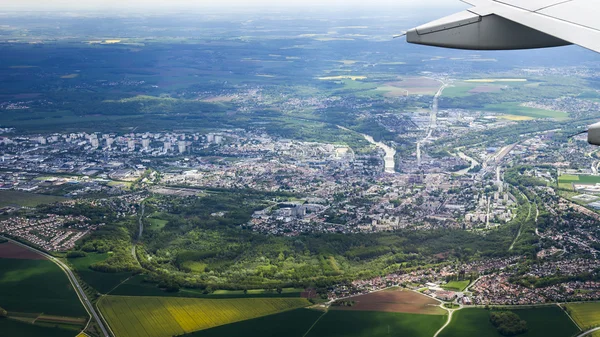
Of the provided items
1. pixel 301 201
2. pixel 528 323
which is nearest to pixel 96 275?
pixel 301 201

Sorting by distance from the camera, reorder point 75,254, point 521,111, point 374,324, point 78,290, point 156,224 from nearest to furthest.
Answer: point 374,324, point 78,290, point 75,254, point 156,224, point 521,111

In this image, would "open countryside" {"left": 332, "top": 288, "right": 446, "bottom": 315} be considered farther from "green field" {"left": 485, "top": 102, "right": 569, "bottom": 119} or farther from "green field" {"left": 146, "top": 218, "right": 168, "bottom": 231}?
"green field" {"left": 485, "top": 102, "right": 569, "bottom": 119}

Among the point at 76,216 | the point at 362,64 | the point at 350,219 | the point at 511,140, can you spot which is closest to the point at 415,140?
the point at 511,140

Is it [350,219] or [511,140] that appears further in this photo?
[511,140]

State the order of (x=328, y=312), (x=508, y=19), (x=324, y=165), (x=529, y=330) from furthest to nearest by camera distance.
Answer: (x=324, y=165), (x=328, y=312), (x=529, y=330), (x=508, y=19)

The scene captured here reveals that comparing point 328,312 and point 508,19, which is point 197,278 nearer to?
point 328,312

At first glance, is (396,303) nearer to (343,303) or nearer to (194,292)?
(343,303)
